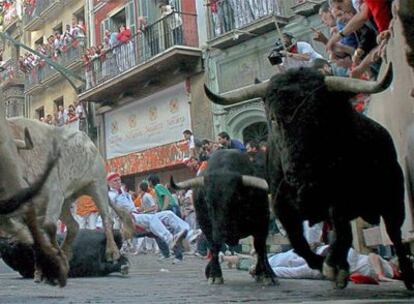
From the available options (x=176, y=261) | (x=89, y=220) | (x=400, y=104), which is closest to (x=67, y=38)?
(x=89, y=220)

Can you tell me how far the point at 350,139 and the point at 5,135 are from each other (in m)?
2.61

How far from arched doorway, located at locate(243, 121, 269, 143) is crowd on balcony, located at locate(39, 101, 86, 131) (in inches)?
398

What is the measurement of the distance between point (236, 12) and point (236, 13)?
0.10ft

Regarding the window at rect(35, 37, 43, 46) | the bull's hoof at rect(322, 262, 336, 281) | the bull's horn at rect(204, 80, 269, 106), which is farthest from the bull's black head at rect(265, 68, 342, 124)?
the window at rect(35, 37, 43, 46)

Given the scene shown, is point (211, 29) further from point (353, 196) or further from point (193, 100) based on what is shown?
point (353, 196)

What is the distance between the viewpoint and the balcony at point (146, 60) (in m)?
22.3

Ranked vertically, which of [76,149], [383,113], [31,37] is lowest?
[383,113]

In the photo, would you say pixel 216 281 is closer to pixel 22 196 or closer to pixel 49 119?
pixel 22 196

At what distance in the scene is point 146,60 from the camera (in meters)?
23.5

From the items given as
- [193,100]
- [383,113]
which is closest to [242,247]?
[383,113]

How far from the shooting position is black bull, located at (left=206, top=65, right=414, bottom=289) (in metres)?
4.69

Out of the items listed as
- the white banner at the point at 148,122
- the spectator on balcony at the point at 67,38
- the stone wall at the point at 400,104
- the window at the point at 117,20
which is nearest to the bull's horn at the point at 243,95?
the stone wall at the point at 400,104

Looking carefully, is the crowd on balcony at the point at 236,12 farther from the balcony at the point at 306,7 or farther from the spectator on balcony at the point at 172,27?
the spectator on balcony at the point at 172,27

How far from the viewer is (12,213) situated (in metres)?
4.69
